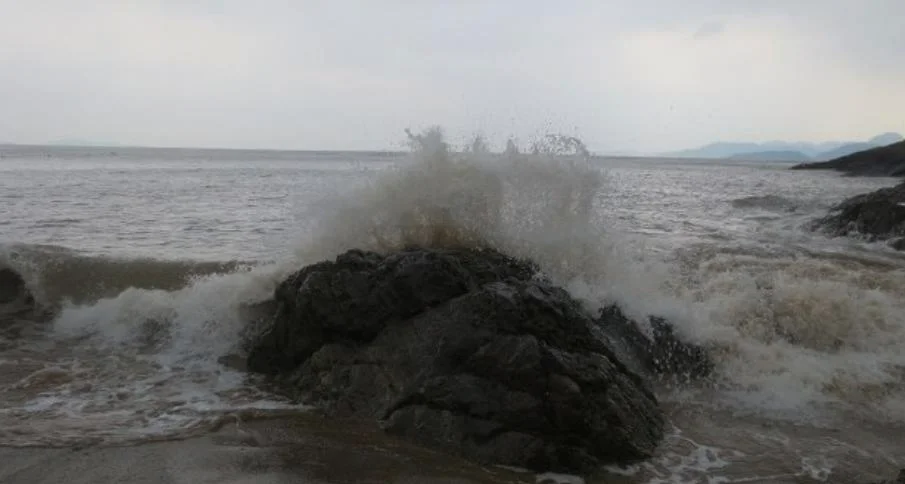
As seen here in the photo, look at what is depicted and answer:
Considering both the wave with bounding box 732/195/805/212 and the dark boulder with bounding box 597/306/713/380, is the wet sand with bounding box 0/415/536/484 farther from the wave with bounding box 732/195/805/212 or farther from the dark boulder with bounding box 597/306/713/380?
the wave with bounding box 732/195/805/212

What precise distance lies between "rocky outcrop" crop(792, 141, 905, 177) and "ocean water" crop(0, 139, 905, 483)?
3876cm

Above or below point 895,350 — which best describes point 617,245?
above

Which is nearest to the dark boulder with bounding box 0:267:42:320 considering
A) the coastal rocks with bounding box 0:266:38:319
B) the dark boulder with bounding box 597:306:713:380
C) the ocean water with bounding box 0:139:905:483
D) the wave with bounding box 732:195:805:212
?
the coastal rocks with bounding box 0:266:38:319

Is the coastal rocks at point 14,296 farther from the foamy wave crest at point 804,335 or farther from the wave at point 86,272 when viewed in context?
the foamy wave crest at point 804,335

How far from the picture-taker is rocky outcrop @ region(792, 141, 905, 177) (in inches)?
1737

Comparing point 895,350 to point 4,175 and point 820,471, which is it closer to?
point 820,471

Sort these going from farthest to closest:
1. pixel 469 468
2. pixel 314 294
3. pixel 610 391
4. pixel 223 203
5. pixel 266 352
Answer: pixel 223 203, pixel 266 352, pixel 314 294, pixel 610 391, pixel 469 468

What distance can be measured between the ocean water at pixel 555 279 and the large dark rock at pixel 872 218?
329 cm

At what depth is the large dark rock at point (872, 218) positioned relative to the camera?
14.7 m

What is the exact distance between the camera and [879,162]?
47.6 meters

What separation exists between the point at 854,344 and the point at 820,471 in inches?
133

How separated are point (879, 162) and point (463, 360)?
52797 mm

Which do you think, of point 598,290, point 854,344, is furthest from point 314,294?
point 854,344

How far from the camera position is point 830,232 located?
15977 mm
